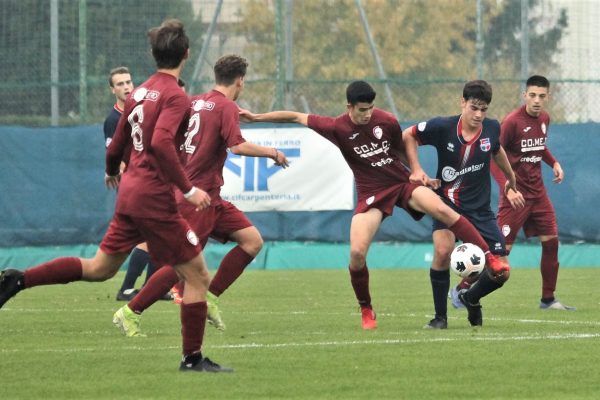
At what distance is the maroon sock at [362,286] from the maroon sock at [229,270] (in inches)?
34.6

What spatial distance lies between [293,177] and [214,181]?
1030 centimetres

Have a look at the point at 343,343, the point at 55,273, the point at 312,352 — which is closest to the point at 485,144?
the point at 343,343

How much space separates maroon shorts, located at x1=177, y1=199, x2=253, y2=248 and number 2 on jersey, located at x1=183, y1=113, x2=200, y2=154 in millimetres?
475

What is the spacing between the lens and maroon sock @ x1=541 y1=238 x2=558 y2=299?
13844 mm

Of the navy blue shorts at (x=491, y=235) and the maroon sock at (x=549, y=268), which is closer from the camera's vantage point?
the navy blue shorts at (x=491, y=235)

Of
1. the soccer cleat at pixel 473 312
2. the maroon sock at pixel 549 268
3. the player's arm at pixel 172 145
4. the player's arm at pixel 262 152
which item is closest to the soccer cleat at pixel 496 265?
the soccer cleat at pixel 473 312

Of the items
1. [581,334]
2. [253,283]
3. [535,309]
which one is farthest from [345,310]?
[253,283]

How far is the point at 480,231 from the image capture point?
471 inches

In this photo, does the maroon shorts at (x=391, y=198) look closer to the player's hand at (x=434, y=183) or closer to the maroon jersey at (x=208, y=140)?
the player's hand at (x=434, y=183)

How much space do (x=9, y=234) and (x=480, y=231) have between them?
10924 mm

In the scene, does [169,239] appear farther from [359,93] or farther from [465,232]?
[465,232]

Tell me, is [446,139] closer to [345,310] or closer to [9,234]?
[345,310]

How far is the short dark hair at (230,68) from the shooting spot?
1133cm

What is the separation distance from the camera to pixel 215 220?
1143 cm
